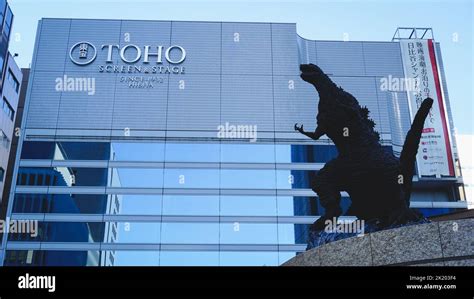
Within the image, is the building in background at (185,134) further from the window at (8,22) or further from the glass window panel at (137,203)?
the window at (8,22)

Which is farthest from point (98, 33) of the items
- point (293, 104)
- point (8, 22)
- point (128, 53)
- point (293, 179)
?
point (293, 179)

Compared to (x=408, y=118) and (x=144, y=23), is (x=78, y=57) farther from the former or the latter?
(x=408, y=118)

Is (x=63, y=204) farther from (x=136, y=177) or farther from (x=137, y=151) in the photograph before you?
(x=137, y=151)

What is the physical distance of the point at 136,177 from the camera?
3731 centimetres

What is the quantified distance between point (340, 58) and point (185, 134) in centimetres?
1539

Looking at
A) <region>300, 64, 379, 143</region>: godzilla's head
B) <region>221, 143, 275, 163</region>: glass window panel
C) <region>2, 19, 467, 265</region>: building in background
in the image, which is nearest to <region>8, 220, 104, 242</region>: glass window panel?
<region>2, 19, 467, 265</region>: building in background

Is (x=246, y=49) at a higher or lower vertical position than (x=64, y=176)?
higher

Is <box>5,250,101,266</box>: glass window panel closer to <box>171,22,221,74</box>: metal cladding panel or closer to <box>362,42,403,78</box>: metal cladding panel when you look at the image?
<box>171,22,221,74</box>: metal cladding panel

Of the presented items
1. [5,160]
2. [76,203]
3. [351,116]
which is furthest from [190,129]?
[351,116]

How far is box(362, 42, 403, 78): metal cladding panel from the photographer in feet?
140

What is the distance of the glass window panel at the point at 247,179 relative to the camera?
123 feet

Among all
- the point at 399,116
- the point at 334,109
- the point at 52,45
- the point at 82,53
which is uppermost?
the point at 52,45

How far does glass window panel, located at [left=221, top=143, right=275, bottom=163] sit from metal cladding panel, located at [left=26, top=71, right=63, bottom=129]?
13768 mm

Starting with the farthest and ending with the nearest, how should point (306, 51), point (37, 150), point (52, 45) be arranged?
→ point (306, 51) < point (52, 45) < point (37, 150)
